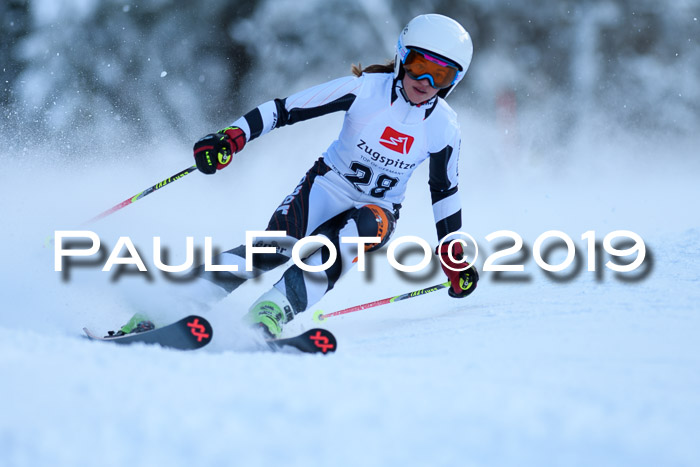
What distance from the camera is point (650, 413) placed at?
4.58 ft

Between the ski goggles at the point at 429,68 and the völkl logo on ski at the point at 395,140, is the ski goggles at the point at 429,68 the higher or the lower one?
the higher one

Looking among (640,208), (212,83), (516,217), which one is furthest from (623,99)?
(212,83)

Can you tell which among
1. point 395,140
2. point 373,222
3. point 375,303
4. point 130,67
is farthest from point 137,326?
point 130,67

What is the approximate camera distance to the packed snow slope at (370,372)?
1.18 meters

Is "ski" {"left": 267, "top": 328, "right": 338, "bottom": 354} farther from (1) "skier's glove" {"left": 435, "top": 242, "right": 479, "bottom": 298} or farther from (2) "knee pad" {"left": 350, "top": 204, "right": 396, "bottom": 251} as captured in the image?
(1) "skier's glove" {"left": 435, "top": 242, "right": 479, "bottom": 298}

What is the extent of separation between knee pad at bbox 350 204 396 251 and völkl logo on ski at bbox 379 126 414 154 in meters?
0.29

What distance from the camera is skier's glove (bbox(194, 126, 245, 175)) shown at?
278 cm

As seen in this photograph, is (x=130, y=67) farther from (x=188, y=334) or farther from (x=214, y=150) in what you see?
(x=188, y=334)

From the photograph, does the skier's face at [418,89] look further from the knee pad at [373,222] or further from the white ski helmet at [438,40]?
the knee pad at [373,222]

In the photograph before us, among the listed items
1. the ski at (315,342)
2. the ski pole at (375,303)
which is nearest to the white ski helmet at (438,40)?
the ski pole at (375,303)

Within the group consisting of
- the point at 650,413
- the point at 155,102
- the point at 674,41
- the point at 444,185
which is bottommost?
the point at 650,413

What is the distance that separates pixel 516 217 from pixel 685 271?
4.52 metres

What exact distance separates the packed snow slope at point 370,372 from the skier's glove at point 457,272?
0.13m

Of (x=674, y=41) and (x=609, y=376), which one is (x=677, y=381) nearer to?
(x=609, y=376)
